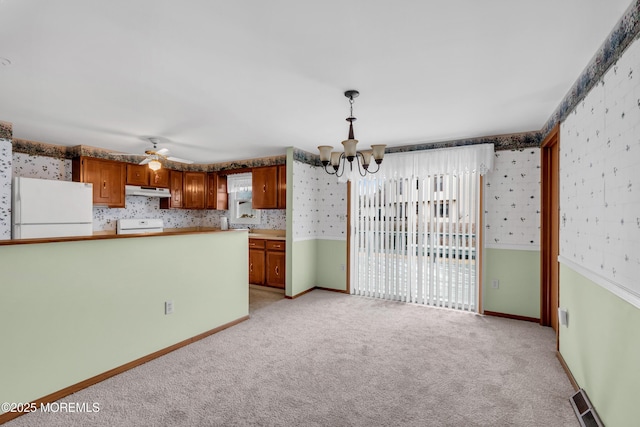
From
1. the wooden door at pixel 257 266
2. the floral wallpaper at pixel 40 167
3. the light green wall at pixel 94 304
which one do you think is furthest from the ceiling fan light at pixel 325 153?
the floral wallpaper at pixel 40 167

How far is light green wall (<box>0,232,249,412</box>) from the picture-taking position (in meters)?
1.98

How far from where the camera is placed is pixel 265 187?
5320mm

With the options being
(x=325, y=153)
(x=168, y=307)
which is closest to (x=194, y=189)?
(x=168, y=307)

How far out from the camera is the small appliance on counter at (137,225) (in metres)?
5.07

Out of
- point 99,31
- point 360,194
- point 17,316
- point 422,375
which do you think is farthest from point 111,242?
point 360,194

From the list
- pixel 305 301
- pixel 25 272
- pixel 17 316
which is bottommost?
pixel 305 301

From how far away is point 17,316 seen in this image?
198cm

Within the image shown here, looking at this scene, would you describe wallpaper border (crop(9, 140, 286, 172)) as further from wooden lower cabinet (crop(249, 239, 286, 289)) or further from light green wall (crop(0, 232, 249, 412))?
light green wall (crop(0, 232, 249, 412))

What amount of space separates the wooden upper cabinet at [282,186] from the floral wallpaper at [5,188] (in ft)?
11.2

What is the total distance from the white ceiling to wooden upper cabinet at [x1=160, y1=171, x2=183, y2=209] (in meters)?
2.29

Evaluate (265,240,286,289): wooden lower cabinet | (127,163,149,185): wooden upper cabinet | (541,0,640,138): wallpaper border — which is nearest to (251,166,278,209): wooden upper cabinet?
(265,240,286,289): wooden lower cabinet

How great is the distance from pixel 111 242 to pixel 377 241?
3476mm

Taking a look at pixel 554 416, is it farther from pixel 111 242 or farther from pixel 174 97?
pixel 174 97

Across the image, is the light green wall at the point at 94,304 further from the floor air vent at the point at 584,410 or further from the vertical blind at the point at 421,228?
the floor air vent at the point at 584,410
